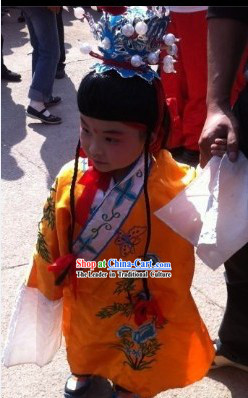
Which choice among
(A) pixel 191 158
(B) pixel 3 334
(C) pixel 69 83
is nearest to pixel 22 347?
(B) pixel 3 334

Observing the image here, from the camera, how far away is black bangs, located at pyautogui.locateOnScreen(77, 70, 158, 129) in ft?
5.65

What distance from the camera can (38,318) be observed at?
6.74 ft

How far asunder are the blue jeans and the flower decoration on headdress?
243 cm

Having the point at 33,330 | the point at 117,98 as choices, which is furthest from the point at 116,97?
the point at 33,330

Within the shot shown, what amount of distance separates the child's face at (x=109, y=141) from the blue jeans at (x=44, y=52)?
250cm

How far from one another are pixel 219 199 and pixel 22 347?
0.89 m

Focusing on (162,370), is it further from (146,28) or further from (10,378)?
(146,28)

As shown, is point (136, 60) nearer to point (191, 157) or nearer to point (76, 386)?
point (76, 386)

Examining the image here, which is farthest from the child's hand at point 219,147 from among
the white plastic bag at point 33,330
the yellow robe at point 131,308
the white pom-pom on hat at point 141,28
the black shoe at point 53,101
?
the black shoe at point 53,101

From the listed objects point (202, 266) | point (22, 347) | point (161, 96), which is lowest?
point (202, 266)

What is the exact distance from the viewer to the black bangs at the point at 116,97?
172 centimetres

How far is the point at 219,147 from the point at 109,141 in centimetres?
31

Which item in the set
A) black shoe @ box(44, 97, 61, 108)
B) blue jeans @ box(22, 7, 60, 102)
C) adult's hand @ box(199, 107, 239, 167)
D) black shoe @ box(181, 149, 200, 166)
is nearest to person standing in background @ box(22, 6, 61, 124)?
blue jeans @ box(22, 7, 60, 102)

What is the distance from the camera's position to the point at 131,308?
1953 mm
